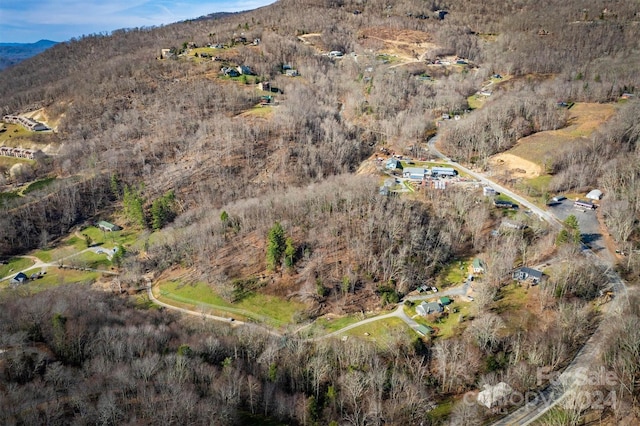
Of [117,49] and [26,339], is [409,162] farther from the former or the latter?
[117,49]

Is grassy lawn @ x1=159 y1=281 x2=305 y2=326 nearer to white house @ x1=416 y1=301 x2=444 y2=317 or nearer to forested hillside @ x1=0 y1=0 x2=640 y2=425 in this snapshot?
forested hillside @ x1=0 y1=0 x2=640 y2=425

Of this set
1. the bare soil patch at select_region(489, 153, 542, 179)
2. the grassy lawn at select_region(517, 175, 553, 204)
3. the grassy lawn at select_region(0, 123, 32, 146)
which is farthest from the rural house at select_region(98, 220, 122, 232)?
the grassy lawn at select_region(517, 175, 553, 204)

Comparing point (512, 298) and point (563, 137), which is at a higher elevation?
point (563, 137)

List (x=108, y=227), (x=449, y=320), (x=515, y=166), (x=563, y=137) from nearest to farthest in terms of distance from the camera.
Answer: (x=449, y=320) → (x=108, y=227) → (x=515, y=166) → (x=563, y=137)

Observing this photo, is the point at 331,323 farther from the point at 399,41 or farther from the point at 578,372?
the point at 399,41

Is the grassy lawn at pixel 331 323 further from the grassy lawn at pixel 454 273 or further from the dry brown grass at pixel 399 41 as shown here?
the dry brown grass at pixel 399 41

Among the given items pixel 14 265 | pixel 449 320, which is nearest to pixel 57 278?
pixel 14 265

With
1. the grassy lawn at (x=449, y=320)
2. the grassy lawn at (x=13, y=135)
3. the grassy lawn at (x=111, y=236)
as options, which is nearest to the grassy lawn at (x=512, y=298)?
the grassy lawn at (x=449, y=320)
